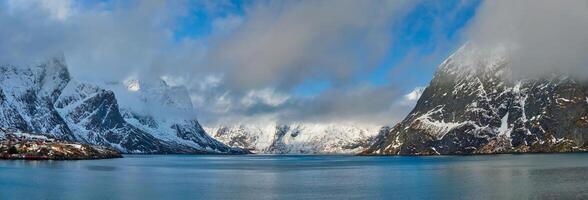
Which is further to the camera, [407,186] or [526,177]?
[526,177]

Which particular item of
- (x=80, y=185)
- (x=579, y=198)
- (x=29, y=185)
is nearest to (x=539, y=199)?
(x=579, y=198)

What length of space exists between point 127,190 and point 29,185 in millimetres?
24706

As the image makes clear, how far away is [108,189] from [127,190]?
4.36 meters

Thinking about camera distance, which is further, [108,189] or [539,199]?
[108,189]

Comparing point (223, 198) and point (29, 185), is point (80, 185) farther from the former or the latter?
point (223, 198)

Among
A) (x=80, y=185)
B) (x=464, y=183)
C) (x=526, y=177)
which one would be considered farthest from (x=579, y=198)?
(x=80, y=185)

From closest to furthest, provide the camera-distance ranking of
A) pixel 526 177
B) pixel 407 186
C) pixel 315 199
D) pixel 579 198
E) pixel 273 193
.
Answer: pixel 579 198
pixel 315 199
pixel 273 193
pixel 407 186
pixel 526 177

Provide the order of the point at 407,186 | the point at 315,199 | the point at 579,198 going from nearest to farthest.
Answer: the point at 579,198 < the point at 315,199 < the point at 407,186

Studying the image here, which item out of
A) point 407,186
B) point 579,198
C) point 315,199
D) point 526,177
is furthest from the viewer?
point 526,177

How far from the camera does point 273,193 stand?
118 metres

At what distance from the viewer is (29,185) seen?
132m

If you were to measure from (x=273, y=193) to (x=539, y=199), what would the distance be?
150 ft

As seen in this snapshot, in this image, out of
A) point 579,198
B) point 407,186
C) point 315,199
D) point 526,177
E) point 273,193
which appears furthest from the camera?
point 526,177

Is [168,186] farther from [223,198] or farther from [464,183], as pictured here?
[464,183]
